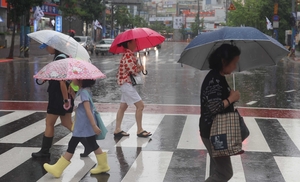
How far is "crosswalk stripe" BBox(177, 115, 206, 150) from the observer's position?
A: 28.3 ft

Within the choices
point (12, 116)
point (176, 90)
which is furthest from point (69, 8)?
point (12, 116)

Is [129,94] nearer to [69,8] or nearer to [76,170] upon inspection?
[76,170]

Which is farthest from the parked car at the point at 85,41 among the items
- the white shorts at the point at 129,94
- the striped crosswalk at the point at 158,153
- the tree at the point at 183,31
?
the tree at the point at 183,31

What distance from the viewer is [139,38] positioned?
945cm

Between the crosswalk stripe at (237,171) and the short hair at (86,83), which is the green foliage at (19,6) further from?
the short hair at (86,83)

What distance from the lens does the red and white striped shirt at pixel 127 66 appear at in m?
8.98

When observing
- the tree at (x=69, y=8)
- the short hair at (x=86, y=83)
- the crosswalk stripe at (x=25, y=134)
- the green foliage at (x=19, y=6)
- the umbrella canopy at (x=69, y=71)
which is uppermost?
the tree at (x=69, y=8)

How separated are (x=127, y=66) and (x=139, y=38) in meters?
0.72

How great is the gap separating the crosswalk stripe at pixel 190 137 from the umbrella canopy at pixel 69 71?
8.46 feet

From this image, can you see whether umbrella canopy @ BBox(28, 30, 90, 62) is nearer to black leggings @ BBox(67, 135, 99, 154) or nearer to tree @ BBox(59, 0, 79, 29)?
black leggings @ BBox(67, 135, 99, 154)

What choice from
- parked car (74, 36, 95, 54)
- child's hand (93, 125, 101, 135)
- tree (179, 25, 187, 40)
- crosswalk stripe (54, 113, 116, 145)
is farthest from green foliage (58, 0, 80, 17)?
tree (179, 25, 187, 40)

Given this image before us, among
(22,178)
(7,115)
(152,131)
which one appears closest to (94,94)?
(7,115)

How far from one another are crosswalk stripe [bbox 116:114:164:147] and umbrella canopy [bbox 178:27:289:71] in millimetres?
3238

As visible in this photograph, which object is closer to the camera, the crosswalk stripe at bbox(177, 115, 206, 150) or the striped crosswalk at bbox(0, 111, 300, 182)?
the striped crosswalk at bbox(0, 111, 300, 182)
